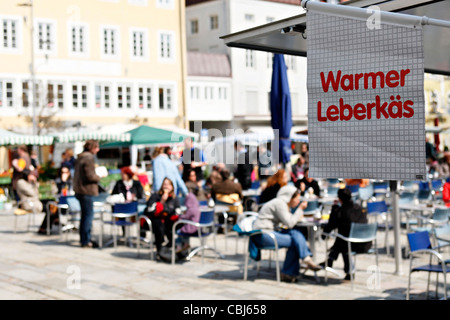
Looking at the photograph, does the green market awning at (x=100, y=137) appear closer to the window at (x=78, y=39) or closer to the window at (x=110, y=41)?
the window at (x=78, y=39)

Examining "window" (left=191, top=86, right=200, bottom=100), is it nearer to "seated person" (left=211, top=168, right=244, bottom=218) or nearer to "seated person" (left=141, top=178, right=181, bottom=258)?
"seated person" (left=211, top=168, right=244, bottom=218)

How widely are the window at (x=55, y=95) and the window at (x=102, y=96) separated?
2198 mm

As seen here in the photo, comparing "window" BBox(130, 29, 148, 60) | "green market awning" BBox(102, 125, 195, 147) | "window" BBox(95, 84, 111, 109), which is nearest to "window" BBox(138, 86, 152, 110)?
"window" BBox(130, 29, 148, 60)

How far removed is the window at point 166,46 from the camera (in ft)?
140

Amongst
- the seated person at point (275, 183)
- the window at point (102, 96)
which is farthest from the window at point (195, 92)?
the seated person at point (275, 183)

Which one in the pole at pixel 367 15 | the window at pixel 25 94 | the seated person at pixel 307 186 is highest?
the window at pixel 25 94

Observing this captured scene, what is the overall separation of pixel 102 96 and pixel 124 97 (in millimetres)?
1423

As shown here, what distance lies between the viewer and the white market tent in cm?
348

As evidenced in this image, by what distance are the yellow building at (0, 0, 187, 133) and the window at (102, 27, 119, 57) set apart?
0.05m

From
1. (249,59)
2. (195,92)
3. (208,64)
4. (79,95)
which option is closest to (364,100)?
(79,95)

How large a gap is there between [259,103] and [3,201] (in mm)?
29803

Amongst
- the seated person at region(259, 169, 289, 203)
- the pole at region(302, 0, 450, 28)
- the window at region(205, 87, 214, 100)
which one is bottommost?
the seated person at region(259, 169, 289, 203)
